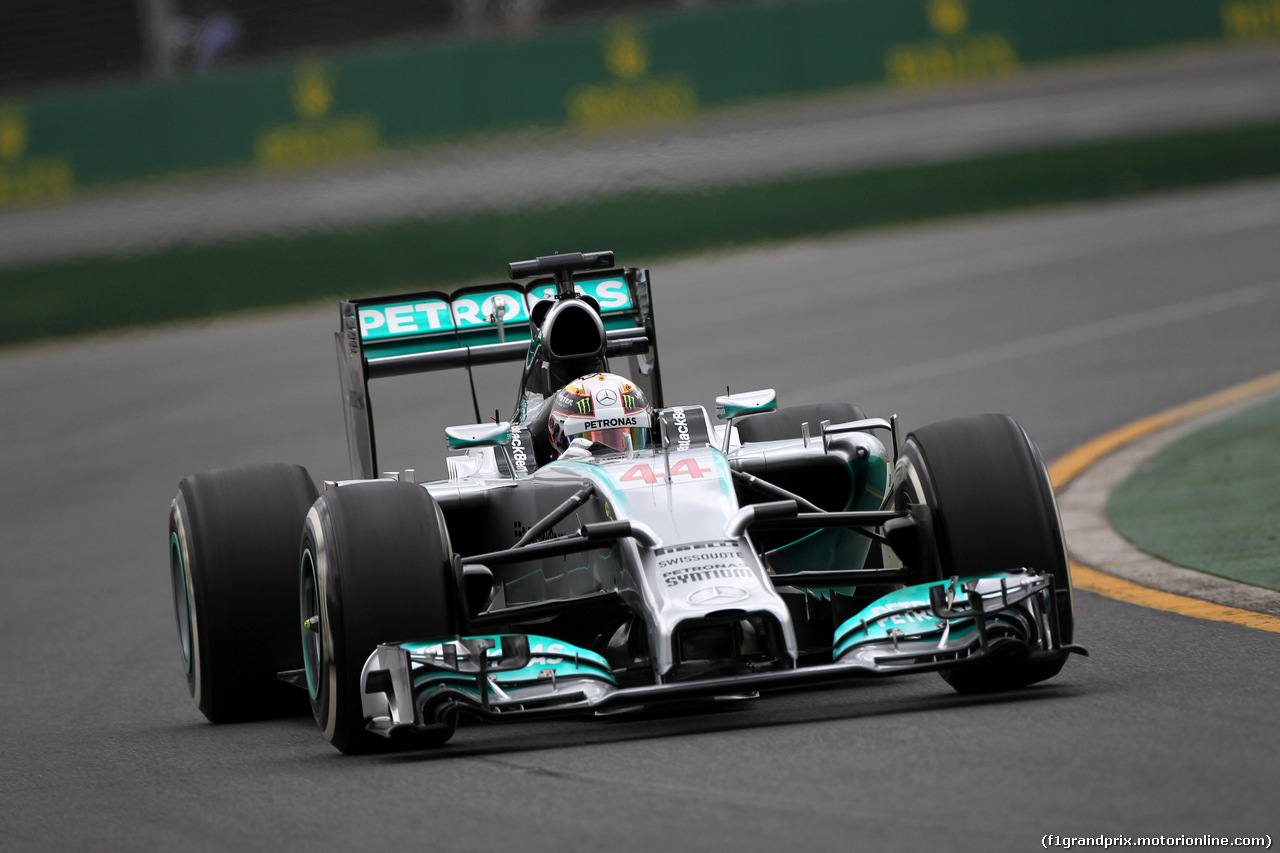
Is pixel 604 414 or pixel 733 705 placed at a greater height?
pixel 604 414

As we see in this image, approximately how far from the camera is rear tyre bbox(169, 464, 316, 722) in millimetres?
7594

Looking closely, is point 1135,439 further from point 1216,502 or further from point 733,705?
point 733,705

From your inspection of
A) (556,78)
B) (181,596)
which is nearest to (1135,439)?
(181,596)

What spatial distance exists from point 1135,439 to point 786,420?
4424mm

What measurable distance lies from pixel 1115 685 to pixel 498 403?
34.6 feet

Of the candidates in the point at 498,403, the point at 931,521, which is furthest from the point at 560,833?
the point at 498,403

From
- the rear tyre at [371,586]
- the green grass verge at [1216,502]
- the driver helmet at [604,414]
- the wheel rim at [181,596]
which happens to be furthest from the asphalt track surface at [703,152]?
the rear tyre at [371,586]

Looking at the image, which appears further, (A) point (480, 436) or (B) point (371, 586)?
(A) point (480, 436)

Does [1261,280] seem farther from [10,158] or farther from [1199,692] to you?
[10,158]

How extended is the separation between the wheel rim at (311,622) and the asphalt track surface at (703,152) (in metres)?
18.1

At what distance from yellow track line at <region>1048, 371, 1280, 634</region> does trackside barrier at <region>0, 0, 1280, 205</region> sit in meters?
16.5

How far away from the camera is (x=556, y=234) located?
79.2 ft

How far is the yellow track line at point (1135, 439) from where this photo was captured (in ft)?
24.5

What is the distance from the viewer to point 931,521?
6707 mm
